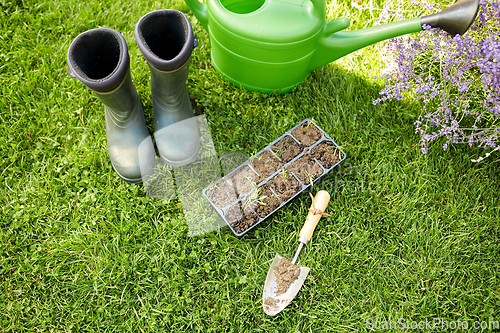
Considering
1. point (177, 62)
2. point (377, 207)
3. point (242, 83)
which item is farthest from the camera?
point (242, 83)

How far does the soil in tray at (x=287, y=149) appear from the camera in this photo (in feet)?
6.18

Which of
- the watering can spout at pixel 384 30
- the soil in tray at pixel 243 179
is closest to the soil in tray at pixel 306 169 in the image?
the soil in tray at pixel 243 179

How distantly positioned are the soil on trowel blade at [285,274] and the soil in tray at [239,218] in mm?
240

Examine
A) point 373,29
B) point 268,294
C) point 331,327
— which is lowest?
point 331,327

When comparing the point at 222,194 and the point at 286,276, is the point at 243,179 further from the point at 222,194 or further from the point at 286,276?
the point at 286,276

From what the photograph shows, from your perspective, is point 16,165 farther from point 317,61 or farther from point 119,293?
point 317,61

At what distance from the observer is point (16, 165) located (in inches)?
74.0

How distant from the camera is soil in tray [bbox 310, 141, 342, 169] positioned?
6.11 ft

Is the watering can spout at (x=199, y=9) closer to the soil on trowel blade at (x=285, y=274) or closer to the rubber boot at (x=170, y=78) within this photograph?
the rubber boot at (x=170, y=78)

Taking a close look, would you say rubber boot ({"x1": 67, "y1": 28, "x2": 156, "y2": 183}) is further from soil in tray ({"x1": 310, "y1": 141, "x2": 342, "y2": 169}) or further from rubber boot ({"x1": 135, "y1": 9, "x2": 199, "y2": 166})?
soil in tray ({"x1": 310, "y1": 141, "x2": 342, "y2": 169})

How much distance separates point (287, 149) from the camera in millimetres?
1904

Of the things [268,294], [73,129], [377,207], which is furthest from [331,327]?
[73,129]

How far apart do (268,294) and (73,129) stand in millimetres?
1390

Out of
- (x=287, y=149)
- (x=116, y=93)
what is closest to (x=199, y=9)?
(x=116, y=93)
